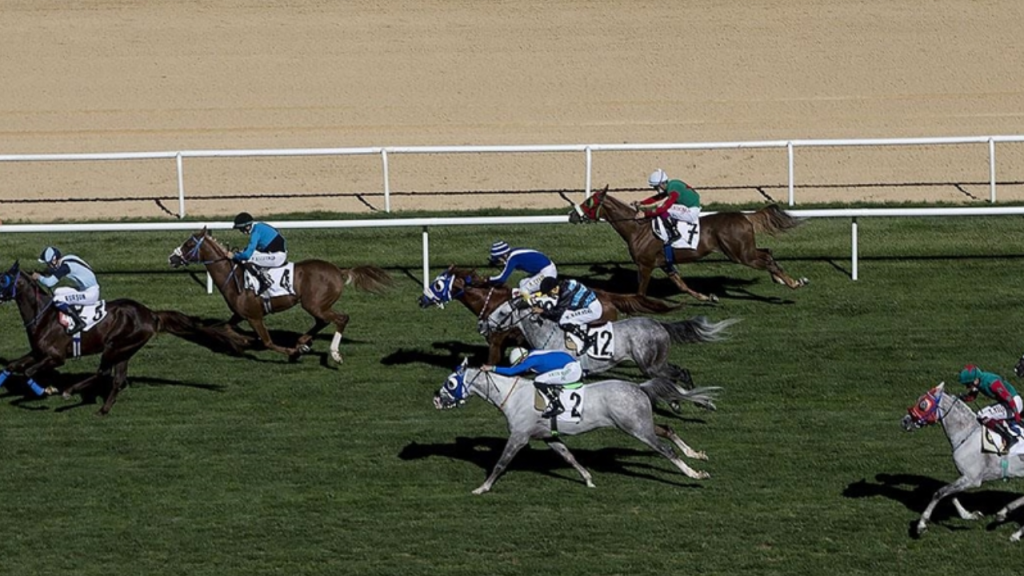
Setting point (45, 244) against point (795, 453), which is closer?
point (795, 453)

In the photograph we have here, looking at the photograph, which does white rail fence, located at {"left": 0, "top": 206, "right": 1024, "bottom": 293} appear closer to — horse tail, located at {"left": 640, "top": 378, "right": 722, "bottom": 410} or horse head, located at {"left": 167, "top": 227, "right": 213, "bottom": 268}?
horse head, located at {"left": 167, "top": 227, "right": 213, "bottom": 268}

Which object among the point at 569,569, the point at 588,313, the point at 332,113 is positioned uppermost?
the point at 332,113

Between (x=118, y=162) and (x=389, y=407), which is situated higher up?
(x=118, y=162)

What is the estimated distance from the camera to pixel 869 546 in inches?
471

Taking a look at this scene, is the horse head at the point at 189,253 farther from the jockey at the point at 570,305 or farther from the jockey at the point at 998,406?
the jockey at the point at 998,406

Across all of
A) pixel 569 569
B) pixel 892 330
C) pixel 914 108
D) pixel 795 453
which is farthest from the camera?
pixel 914 108

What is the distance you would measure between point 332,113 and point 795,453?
15.1 metres

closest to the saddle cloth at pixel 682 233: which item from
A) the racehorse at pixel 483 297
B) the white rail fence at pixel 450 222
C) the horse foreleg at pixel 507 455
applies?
the white rail fence at pixel 450 222

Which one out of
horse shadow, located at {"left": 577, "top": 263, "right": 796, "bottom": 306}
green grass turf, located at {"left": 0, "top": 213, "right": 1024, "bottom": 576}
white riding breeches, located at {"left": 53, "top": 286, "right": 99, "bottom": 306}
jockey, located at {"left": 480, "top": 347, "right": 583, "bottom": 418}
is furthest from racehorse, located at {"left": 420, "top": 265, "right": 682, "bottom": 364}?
white riding breeches, located at {"left": 53, "top": 286, "right": 99, "bottom": 306}

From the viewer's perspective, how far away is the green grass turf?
12.0 m

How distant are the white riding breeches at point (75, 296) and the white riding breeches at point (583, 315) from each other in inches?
172

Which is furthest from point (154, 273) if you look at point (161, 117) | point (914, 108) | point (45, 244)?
point (914, 108)

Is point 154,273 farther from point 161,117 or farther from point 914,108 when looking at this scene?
point 914,108

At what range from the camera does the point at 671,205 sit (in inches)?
716
